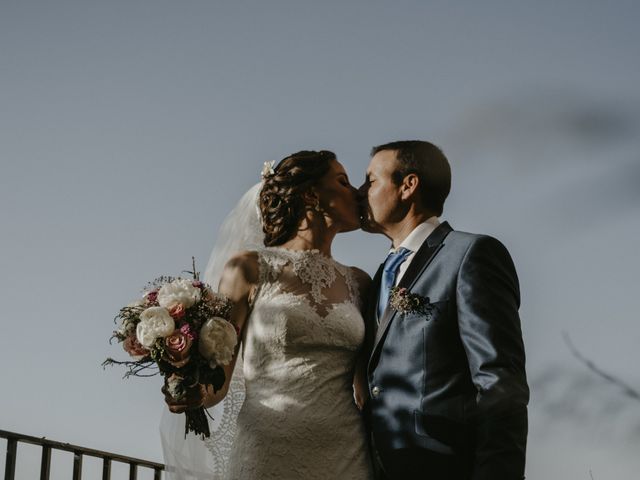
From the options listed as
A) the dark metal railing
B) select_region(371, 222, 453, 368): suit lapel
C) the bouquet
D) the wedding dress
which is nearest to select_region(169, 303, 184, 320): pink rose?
the bouquet

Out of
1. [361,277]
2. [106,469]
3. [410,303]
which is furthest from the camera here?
[106,469]

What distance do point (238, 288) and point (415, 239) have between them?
0.92m

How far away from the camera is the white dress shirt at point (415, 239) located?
412 cm

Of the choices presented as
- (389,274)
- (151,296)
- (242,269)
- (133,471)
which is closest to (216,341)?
(151,296)

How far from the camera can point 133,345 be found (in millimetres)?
3656

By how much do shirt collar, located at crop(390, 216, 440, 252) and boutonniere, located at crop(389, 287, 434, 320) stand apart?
1.18 ft

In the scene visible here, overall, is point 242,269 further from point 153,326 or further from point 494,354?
point 494,354

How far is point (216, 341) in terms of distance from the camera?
11.9ft

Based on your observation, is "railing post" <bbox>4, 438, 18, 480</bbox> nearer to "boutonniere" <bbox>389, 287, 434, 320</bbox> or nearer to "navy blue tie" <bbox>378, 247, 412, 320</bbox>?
"navy blue tie" <bbox>378, 247, 412, 320</bbox>

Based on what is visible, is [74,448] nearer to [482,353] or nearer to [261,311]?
[261,311]

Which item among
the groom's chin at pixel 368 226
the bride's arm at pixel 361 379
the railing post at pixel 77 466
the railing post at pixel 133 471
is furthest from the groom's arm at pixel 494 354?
the railing post at pixel 133 471

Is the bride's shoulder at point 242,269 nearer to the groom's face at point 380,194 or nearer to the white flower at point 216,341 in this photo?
the white flower at point 216,341

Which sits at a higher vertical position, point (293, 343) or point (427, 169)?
point (427, 169)

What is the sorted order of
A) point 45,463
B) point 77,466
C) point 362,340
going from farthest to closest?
point 77,466
point 45,463
point 362,340
